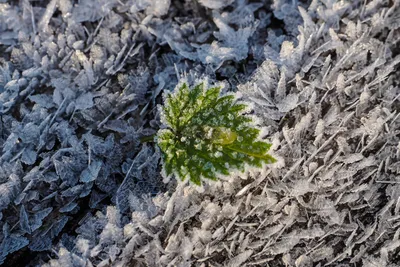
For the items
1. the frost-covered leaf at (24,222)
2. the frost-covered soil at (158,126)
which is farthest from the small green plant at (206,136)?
the frost-covered leaf at (24,222)

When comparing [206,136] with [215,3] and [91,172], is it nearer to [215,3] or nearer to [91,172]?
[91,172]

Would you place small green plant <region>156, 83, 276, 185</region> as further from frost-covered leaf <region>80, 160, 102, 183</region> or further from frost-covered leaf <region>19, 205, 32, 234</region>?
frost-covered leaf <region>19, 205, 32, 234</region>

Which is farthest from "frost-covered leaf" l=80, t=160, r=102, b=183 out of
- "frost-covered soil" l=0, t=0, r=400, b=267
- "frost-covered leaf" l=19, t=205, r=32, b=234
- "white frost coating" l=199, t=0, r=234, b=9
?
"white frost coating" l=199, t=0, r=234, b=9

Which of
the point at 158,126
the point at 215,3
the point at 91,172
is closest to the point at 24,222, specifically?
the point at 91,172

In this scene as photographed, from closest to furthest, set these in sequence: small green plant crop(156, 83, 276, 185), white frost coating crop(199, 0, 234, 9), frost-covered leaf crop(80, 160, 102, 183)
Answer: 1. small green plant crop(156, 83, 276, 185)
2. frost-covered leaf crop(80, 160, 102, 183)
3. white frost coating crop(199, 0, 234, 9)

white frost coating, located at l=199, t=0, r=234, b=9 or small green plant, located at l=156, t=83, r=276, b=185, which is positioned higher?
white frost coating, located at l=199, t=0, r=234, b=9

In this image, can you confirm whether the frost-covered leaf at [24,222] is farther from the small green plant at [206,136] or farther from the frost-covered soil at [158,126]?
the small green plant at [206,136]

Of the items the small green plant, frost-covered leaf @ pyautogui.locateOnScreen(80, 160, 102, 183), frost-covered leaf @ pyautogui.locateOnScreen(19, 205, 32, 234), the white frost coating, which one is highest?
the white frost coating
